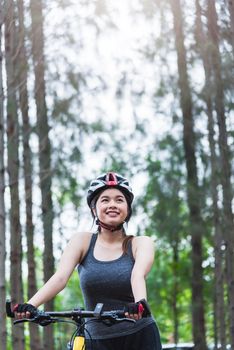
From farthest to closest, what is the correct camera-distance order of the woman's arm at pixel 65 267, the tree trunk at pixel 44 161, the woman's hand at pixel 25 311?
the tree trunk at pixel 44 161, the woman's arm at pixel 65 267, the woman's hand at pixel 25 311

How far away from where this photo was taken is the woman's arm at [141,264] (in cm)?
385

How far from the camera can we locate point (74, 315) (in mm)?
3699

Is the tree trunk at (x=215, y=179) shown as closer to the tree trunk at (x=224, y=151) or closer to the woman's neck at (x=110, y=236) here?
the tree trunk at (x=224, y=151)

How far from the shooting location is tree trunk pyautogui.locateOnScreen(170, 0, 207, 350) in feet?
49.5

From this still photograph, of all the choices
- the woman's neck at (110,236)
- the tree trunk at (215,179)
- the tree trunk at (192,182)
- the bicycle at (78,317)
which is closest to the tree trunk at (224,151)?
the tree trunk at (215,179)

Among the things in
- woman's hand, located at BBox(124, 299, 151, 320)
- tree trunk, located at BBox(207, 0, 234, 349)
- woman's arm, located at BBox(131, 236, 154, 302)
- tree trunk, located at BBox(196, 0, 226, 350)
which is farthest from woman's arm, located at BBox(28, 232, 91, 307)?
tree trunk, located at BBox(196, 0, 226, 350)

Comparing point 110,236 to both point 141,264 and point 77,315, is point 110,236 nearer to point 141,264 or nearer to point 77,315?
point 141,264

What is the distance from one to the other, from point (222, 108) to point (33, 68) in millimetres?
2946

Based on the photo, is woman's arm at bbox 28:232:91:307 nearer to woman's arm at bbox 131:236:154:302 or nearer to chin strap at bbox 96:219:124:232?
chin strap at bbox 96:219:124:232

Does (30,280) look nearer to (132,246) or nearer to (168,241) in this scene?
(168,241)

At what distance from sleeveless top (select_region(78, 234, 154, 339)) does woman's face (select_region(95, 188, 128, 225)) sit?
244 mm

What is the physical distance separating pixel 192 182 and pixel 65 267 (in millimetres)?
11132

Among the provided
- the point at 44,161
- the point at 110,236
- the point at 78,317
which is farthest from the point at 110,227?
the point at 44,161

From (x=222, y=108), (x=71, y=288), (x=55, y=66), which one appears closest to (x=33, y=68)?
(x=55, y=66)
